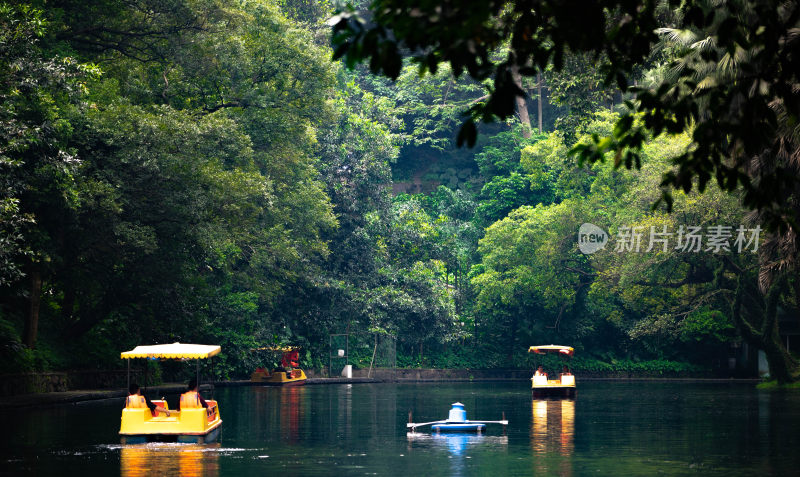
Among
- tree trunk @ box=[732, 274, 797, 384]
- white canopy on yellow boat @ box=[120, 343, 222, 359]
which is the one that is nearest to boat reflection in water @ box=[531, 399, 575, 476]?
white canopy on yellow boat @ box=[120, 343, 222, 359]

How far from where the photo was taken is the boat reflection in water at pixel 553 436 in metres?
20.4

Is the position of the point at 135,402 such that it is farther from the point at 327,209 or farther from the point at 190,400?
the point at 327,209

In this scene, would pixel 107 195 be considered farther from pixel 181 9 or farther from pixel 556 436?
pixel 556 436

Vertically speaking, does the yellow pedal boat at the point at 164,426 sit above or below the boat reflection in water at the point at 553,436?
above

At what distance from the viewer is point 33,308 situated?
39656mm

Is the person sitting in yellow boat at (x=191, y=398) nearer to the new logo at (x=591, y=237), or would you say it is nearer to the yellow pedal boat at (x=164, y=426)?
the yellow pedal boat at (x=164, y=426)

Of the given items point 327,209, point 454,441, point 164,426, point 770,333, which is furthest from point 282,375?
point 164,426

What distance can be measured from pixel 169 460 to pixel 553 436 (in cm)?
1058

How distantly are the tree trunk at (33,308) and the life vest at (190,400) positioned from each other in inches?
627

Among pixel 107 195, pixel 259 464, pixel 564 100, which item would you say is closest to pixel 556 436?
pixel 259 464

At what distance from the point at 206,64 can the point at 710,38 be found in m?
27.0

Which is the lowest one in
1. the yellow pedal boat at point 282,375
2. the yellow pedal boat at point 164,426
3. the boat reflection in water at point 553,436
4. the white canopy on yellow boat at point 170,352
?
the boat reflection in water at point 553,436

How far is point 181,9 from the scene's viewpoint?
44.8 m

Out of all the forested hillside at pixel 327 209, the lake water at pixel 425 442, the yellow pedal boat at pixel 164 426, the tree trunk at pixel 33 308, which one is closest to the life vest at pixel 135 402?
the yellow pedal boat at pixel 164 426
